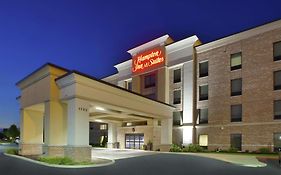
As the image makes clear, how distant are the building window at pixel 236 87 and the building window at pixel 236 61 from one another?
62.8 inches

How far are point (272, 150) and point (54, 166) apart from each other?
937 inches

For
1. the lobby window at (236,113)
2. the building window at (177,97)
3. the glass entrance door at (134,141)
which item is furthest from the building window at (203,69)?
the glass entrance door at (134,141)

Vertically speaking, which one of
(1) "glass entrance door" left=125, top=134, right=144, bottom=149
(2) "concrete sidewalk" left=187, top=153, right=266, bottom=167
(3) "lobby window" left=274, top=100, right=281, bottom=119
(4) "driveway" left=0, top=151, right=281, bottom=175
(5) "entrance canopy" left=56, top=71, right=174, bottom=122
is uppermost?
(5) "entrance canopy" left=56, top=71, right=174, bottom=122

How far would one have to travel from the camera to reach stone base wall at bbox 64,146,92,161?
2064 cm

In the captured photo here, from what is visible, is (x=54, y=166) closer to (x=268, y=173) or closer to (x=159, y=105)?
(x=268, y=173)

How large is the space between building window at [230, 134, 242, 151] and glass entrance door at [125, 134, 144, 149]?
14028 millimetres

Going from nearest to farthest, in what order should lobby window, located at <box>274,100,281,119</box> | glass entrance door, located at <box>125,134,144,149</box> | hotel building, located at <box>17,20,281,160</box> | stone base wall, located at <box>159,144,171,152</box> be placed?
hotel building, located at <box>17,20,281,160</box>, lobby window, located at <box>274,100,281,119</box>, stone base wall, located at <box>159,144,171,152</box>, glass entrance door, located at <box>125,134,144,149</box>

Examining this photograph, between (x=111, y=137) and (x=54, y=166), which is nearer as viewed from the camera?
(x=54, y=166)

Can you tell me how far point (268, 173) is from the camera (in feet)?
55.7

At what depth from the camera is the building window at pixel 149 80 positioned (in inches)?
1822

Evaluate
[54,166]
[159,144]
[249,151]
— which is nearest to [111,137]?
[159,144]

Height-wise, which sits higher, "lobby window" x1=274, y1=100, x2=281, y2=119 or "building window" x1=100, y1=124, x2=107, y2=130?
"lobby window" x1=274, y1=100, x2=281, y2=119

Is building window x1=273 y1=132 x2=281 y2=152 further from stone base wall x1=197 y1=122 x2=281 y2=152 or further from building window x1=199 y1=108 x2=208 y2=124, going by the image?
building window x1=199 y1=108 x2=208 y2=124

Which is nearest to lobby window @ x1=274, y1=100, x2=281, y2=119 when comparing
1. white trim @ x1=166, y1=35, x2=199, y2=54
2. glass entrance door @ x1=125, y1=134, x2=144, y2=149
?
white trim @ x1=166, y1=35, x2=199, y2=54
